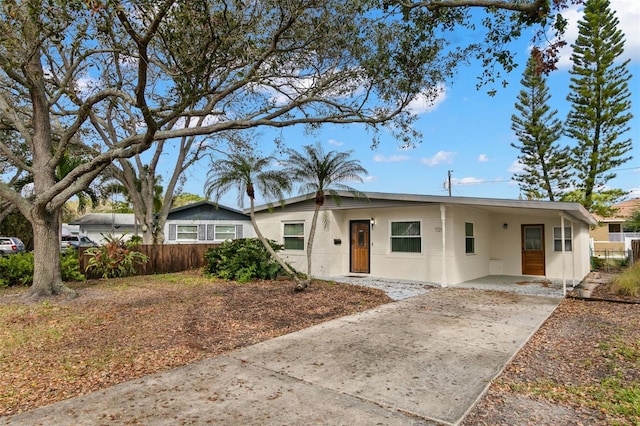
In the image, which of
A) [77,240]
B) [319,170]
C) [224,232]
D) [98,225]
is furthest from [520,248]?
→ [77,240]

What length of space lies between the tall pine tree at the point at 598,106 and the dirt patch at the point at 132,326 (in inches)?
771

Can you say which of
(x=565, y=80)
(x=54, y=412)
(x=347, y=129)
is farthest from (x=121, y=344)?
(x=565, y=80)

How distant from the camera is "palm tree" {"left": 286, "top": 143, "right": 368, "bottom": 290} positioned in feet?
32.3

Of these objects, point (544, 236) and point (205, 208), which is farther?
point (205, 208)

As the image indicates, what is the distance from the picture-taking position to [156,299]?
852cm

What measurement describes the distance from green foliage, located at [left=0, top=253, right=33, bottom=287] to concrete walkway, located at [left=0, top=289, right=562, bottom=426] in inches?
335

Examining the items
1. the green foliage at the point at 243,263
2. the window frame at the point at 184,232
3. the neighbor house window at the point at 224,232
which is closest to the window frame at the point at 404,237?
the green foliage at the point at 243,263

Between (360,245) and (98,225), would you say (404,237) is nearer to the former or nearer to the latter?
(360,245)

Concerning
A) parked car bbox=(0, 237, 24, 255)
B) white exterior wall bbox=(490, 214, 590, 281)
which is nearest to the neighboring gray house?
parked car bbox=(0, 237, 24, 255)

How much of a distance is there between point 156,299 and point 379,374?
19.4 feet

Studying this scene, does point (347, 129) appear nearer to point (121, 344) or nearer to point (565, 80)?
point (121, 344)

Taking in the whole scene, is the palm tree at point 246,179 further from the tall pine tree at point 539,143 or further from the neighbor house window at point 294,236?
the tall pine tree at point 539,143

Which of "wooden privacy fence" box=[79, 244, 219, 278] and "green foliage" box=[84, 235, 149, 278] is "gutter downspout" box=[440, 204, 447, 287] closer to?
"wooden privacy fence" box=[79, 244, 219, 278]

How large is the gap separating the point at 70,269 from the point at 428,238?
33.1ft
